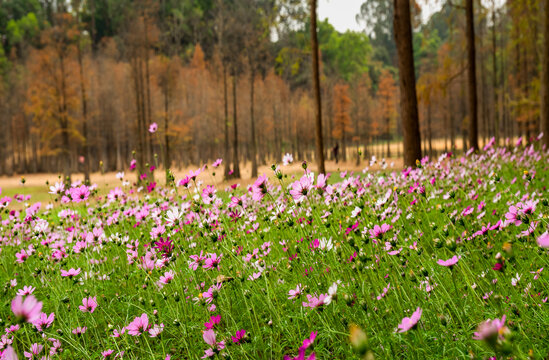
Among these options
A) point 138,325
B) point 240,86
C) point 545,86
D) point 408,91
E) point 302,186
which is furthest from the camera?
point 240,86

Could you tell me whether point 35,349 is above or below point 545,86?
below

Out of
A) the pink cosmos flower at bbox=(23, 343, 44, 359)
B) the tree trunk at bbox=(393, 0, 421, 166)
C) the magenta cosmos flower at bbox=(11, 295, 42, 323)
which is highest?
the tree trunk at bbox=(393, 0, 421, 166)

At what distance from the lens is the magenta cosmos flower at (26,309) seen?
0.85m

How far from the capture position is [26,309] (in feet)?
2.90

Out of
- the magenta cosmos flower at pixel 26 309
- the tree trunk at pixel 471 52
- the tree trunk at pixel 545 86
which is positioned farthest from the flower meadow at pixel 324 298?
the tree trunk at pixel 471 52

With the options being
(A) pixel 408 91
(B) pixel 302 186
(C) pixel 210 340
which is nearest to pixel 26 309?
(C) pixel 210 340

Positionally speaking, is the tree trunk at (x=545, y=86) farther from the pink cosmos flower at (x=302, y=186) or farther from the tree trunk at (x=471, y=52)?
the pink cosmos flower at (x=302, y=186)

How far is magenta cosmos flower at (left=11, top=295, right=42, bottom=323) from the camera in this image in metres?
0.85

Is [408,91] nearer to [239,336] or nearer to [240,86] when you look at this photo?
[239,336]

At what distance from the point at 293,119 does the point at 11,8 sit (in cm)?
5675

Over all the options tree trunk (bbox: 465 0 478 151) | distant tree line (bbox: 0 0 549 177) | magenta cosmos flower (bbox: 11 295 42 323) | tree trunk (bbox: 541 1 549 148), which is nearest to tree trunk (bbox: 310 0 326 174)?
distant tree line (bbox: 0 0 549 177)

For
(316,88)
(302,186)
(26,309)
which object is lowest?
(26,309)

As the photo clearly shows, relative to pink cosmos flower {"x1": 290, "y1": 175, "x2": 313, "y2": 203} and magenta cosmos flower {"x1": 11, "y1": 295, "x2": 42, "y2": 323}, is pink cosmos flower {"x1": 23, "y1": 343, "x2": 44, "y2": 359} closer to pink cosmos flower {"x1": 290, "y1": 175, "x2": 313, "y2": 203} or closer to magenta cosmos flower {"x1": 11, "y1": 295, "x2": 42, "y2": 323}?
magenta cosmos flower {"x1": 11, "y1": 295, "x2": 42, "y2": 323}

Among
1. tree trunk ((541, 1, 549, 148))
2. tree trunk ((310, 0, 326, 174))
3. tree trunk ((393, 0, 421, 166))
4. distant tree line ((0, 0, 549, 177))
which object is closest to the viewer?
tree trunk ((393, 0, 421, 166))
